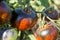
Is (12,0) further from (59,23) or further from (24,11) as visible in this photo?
(59,23)

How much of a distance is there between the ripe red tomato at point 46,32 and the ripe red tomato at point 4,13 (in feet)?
0.39

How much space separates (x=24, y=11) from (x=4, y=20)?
9 cm

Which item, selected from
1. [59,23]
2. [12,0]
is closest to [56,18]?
[59,23]

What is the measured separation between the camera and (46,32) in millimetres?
835

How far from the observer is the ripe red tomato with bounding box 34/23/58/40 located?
0.83 m

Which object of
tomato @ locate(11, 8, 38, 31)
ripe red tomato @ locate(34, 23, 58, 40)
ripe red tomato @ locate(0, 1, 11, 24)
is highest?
ripe red tomato @ locate(0, 1, 11, 24)

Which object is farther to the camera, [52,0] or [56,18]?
[52,0]

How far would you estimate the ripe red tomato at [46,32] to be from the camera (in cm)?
83

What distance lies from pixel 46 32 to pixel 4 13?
0.16 metres

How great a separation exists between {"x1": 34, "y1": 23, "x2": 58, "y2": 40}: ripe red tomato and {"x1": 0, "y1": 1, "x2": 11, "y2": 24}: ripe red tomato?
12cm

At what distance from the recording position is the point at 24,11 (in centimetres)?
88

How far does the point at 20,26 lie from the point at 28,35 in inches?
2.6

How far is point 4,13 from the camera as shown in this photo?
0.84 m

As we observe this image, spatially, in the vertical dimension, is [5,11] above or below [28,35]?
above
